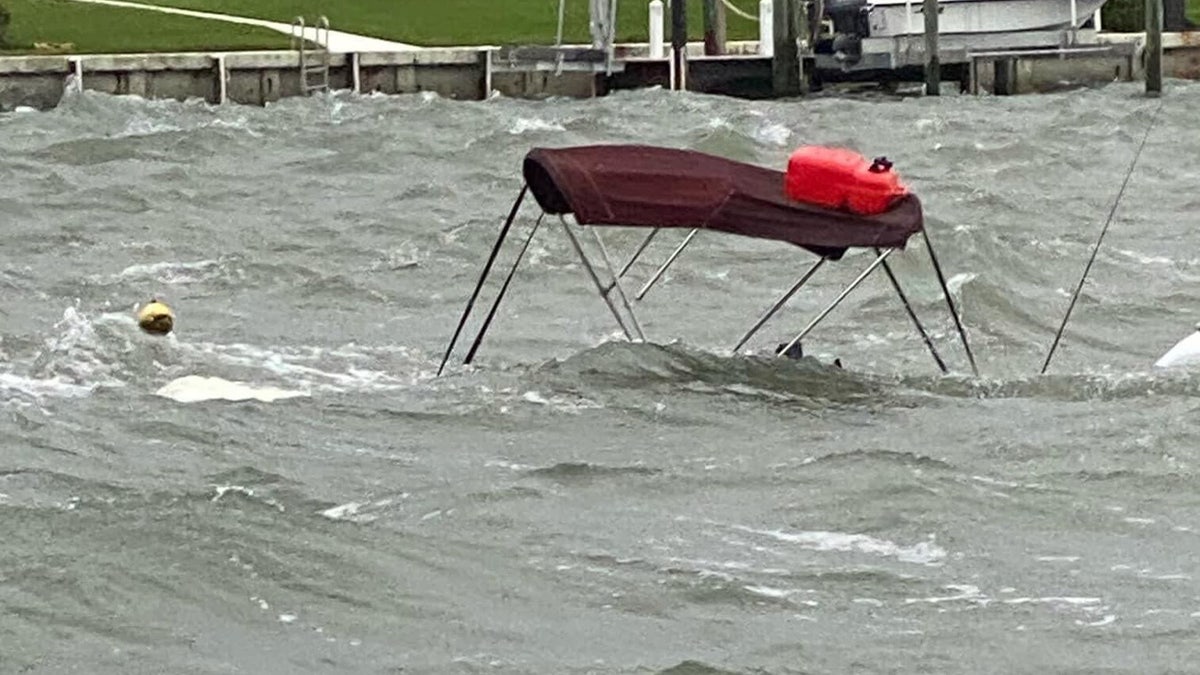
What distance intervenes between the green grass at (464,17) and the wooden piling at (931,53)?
805 centimetres

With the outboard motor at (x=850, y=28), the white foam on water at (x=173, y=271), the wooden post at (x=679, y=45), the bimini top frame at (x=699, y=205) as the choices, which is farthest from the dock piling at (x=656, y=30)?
the bimini top frame at (x=699, y=205)

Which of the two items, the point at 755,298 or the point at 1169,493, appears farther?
the point at 755,298

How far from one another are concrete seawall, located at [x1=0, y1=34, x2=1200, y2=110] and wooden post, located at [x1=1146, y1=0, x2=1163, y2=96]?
3509 mm

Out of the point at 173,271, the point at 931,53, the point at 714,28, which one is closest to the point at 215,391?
the point at 173,271

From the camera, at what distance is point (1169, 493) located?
15516 mm

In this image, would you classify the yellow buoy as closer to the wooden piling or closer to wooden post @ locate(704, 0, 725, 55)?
the wooden piling

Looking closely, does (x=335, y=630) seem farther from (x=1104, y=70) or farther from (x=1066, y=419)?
(x=1104, y=70)

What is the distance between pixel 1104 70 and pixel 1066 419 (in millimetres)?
32176

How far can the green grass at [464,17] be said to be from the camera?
54188 mm

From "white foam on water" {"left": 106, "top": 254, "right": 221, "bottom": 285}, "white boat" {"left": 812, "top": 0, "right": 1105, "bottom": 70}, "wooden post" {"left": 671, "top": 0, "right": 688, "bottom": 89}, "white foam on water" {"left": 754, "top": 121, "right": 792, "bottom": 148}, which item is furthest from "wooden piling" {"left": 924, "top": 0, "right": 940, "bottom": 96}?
"white foam on water" {"left": 106, "top": 254, "right": 221, "bottom": 285}

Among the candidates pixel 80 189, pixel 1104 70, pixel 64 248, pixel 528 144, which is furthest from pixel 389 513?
pixel 1104 70

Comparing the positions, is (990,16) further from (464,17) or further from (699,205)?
(699,205)

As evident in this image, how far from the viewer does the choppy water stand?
1253 centimetres

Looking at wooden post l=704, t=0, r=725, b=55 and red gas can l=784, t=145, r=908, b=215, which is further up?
wooden post l=704, t=0, r=725, b=55
